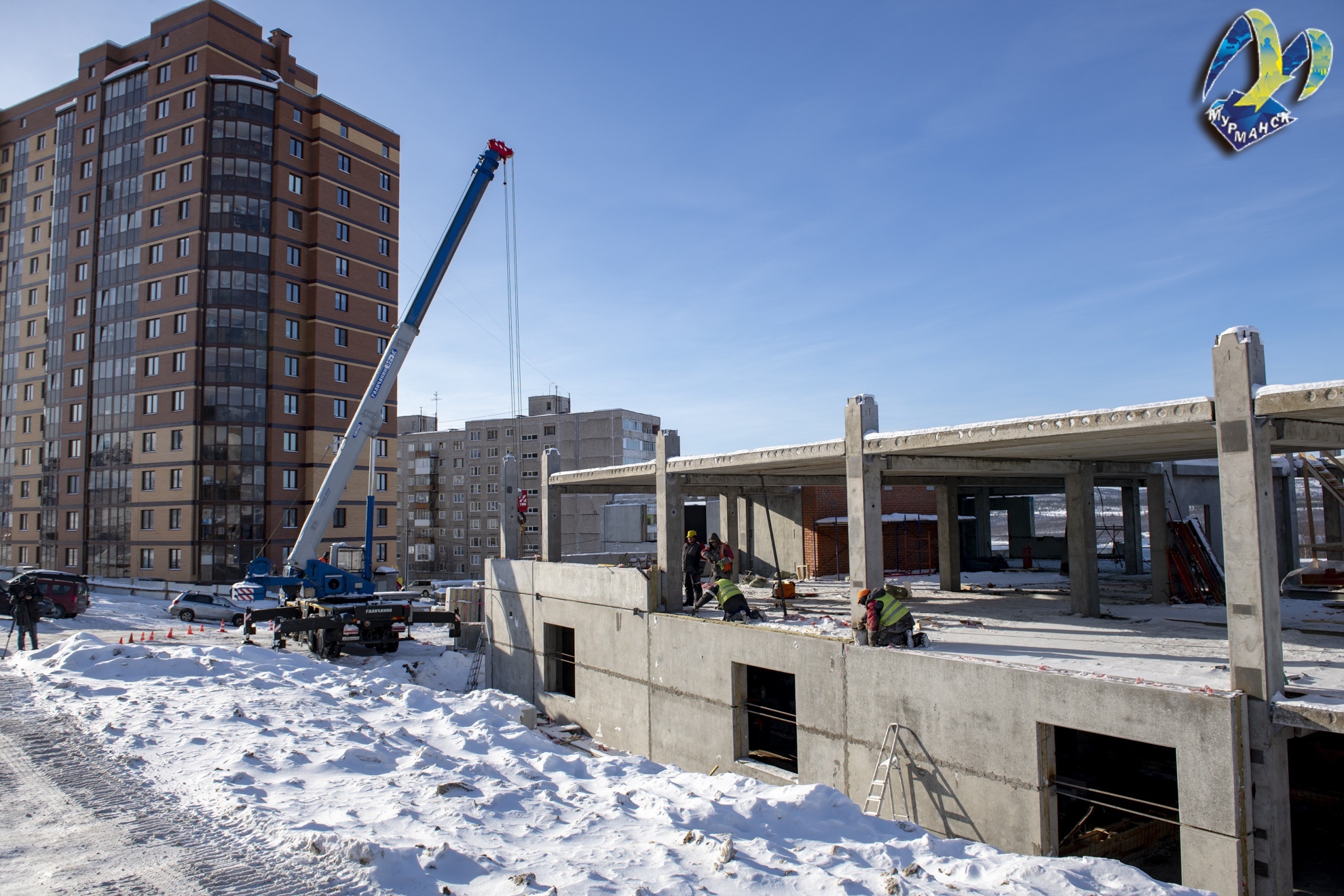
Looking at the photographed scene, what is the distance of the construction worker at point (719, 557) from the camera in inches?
665

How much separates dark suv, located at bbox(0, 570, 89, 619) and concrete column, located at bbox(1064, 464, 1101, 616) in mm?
28707

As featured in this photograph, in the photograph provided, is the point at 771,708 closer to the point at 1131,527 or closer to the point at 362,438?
→ the point at 1131,527

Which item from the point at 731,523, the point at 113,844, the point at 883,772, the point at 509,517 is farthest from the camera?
the point at 731,523

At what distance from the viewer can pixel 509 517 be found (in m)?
22.7

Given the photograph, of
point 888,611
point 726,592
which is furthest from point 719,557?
point 888,611

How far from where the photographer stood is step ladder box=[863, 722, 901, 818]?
10.2m

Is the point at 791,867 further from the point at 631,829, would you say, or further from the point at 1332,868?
the point at 1332,868

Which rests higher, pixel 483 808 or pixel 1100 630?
pixel 1100 630

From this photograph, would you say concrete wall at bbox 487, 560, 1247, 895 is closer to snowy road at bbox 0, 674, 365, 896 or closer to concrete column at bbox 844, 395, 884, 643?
concrete column at bbox 844, 395, 884, 643

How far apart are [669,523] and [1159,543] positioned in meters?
10.1

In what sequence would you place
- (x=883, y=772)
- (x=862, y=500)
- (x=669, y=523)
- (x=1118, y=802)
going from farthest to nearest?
(x=669, y=523) < (x=862, y=500) < (x=1118, y=802) < (x=883, y=772)

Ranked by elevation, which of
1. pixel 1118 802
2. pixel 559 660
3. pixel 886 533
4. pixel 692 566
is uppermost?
pixel 886 533

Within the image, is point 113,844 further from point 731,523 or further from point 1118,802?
point 731,523

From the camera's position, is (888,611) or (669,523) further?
(669,523)
